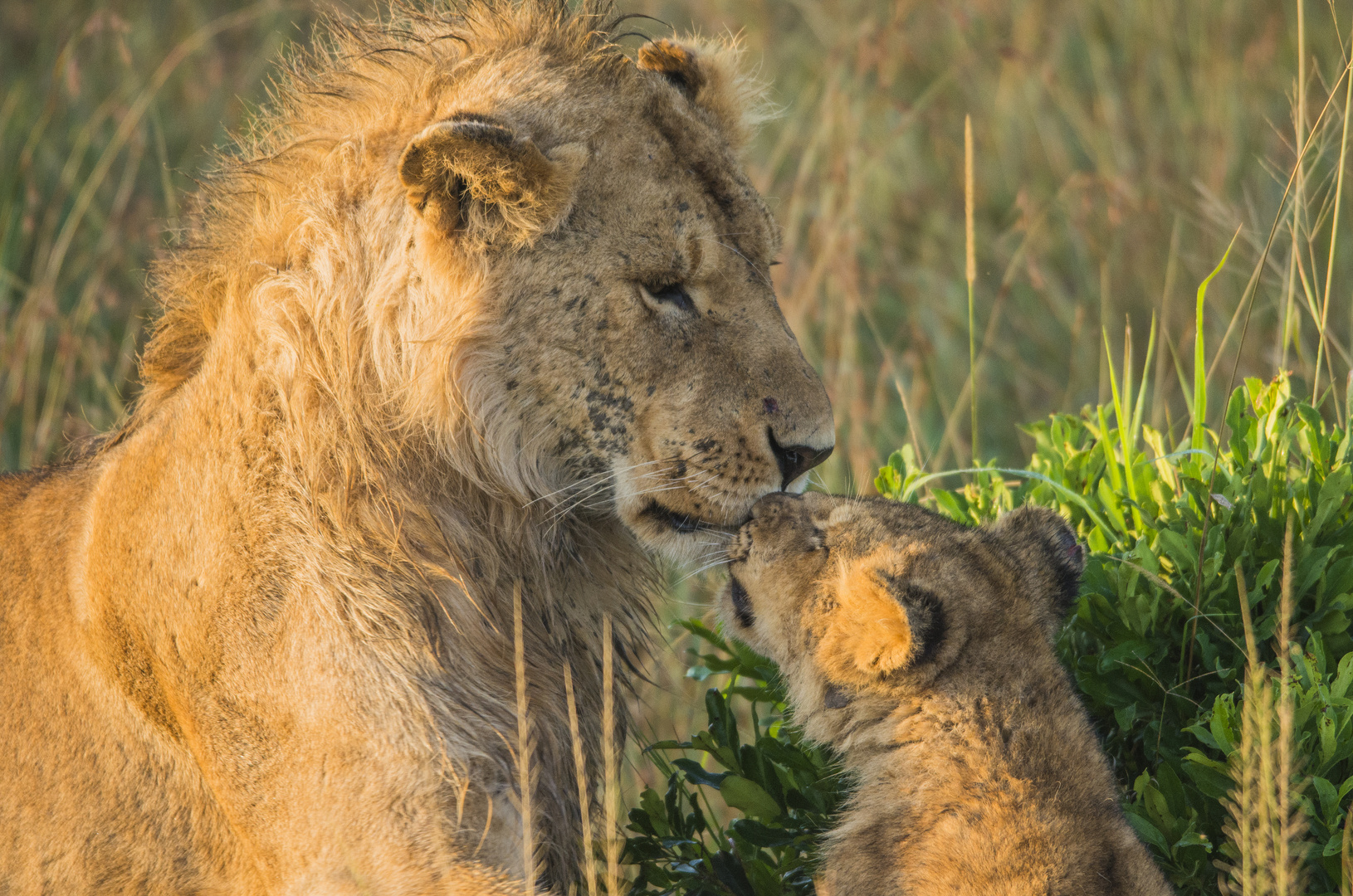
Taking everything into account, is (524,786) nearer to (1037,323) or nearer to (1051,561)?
(1051,561)

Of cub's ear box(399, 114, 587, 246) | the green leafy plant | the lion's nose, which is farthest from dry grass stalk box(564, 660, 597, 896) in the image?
cub's ear box(399, 114, 587, 246)

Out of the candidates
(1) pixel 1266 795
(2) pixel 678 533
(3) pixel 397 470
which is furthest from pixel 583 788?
(1) pixel 1266 795

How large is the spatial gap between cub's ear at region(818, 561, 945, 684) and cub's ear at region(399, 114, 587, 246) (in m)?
0.93

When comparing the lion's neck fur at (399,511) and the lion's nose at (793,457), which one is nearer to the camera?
the lion's neck fur at (399,511)

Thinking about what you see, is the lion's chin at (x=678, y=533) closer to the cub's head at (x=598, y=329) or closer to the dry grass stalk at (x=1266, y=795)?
the cub's head at (x=598, y=329)

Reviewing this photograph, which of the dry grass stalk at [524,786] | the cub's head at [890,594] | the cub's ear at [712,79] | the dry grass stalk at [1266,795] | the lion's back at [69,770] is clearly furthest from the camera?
the cub's ear at [712,79]

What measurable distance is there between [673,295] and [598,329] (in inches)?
7.3

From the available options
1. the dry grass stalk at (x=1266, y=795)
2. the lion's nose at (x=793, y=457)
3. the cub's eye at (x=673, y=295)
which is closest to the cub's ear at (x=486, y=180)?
the cub's eye at (x=673, y=295)

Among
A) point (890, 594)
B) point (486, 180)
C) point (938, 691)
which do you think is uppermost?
point (486, 180)

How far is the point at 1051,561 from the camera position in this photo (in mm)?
2723

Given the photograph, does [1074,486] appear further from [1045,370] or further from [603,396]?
[1045,370]

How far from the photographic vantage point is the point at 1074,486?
11.1 feet

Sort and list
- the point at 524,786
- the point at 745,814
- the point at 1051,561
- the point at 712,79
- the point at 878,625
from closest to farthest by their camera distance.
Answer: the point at 524,786 → the point at 878,625 → the point at 1051,561 → the point at 745,814 → the point at 712,79

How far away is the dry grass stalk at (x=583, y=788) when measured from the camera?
2445 mm
